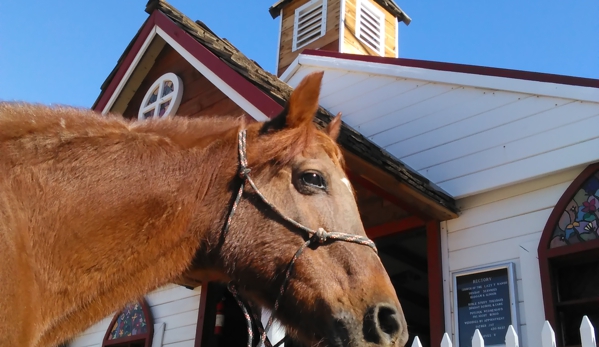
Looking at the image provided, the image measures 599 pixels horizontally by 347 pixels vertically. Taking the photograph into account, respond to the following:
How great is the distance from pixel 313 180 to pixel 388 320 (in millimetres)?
623

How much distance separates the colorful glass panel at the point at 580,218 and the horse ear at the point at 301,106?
3.23 m

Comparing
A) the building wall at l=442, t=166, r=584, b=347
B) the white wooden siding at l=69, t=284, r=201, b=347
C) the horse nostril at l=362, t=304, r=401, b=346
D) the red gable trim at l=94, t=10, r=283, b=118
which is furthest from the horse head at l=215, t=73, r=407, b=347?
the white wooden siding at l=69, t=284, r=201, b=347

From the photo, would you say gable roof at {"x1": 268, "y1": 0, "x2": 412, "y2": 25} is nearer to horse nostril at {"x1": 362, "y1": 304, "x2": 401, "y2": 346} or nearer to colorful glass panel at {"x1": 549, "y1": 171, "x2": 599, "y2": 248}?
colorful glass panel at {"x1": 549, "y1": 171, "x2": 599, "y2": 248}

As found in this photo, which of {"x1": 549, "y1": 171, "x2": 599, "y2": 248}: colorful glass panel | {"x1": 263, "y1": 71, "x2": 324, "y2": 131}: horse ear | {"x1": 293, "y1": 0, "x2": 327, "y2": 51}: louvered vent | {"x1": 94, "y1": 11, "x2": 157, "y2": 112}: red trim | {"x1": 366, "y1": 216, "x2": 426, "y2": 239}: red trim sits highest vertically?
{"x1": 293, "y1": 0, "x2": 327, "y2": 51}: louvered vent

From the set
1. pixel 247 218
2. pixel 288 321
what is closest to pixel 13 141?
pixel 247 218

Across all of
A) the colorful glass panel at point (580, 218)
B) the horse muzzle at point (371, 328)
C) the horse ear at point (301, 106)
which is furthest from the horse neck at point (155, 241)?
the colorful glass panel at point (580, 218)

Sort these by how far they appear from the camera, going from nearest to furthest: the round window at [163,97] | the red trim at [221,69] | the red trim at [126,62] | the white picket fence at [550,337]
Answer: the white picket fence at [550,337]
the red trim at [221,69]
the round window at [163,97]
the red trim at [126,62]

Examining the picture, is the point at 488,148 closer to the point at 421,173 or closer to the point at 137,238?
the point at 421,173

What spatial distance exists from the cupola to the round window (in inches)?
114

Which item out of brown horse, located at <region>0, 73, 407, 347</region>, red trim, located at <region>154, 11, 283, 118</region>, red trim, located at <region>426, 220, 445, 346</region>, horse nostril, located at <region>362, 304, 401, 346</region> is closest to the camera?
brown horse, located at <region>0, 73, 407, 347</region>

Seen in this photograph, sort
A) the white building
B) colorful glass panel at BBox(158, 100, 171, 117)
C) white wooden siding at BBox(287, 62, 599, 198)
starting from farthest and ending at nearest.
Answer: colorful glass panel at BBox(158, 100, 171, 117) → white wooden siding at BBox(287, 62, 599, 198) → the white building

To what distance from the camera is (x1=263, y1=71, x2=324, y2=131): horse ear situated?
2.37m

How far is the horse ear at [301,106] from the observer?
7.77ft

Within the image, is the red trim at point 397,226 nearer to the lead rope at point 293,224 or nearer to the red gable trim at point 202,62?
the red gable trim at point 202,62
